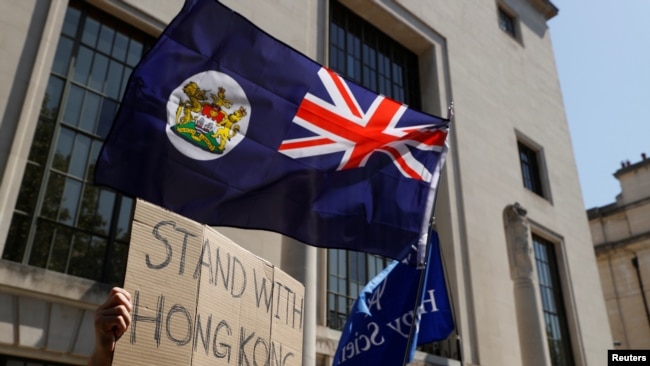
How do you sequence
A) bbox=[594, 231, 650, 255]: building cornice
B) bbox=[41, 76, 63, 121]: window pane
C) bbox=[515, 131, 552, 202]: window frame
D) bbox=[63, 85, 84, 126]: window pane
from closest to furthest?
bbox=[41, 76, 63, 121]: window pane → bbox=[63, 85, 84, 126]: window pane → bbox=[515, 131, 552, 202]: window frame → bbox=[594, 231, 650, 255]: building cornice

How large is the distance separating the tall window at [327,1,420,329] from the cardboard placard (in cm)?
827

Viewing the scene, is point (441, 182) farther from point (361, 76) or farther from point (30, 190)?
point (30, 190)

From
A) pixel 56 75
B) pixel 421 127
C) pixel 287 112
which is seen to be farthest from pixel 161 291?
pixel 56 75

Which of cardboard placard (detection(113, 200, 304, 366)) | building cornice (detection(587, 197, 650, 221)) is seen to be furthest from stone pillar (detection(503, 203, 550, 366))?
building cornice (detection(587, 197, 650, 221))

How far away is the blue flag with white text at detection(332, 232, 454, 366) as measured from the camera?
333 inches

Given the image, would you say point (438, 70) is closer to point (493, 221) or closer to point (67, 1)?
point (493, 221)

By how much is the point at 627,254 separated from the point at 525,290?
85.2ft

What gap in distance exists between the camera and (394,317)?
8656mm

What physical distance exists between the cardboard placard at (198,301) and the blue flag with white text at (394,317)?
3.99 m

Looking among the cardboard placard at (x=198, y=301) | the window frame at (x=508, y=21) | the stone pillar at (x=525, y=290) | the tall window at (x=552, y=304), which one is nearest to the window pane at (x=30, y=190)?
the cardboard placard at (x=198, y=301)

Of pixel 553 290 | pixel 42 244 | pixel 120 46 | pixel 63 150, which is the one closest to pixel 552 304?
pixel 553 290

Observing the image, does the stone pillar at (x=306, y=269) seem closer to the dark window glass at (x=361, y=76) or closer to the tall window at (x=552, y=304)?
the dark window glass at (x=361, y=76)

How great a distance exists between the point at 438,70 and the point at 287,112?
12808 mm

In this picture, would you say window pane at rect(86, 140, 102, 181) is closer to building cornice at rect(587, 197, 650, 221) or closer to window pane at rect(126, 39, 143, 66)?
window pane at rect(126, 39, 143, 66)
